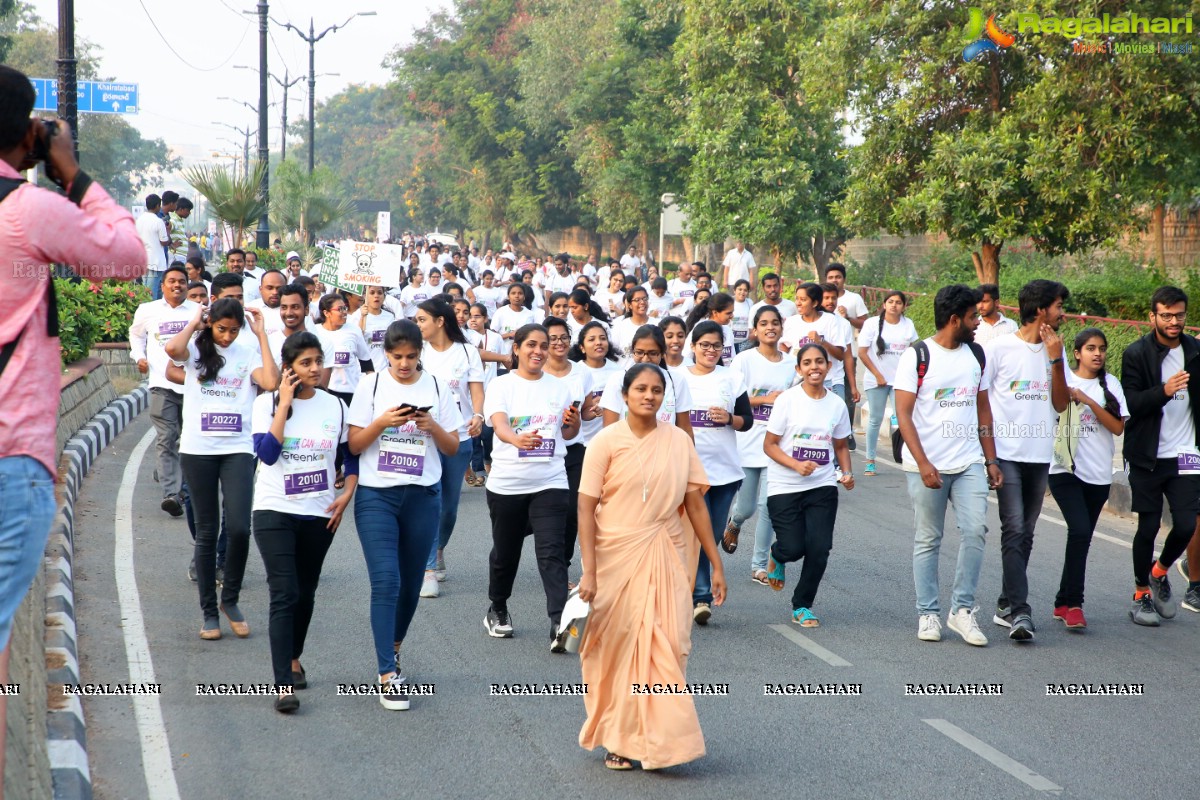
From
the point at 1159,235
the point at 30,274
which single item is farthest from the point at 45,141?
the point at 1159,235

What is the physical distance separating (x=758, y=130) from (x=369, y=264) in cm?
1764

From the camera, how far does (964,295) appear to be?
7.37m

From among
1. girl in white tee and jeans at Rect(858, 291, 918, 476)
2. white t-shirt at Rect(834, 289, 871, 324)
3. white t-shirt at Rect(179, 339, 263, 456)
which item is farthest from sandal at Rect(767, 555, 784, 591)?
white t-shirt at Rect(834, 289, 871, 324)

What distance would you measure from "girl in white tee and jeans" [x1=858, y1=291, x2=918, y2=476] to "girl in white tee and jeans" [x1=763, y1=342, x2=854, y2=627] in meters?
5.39

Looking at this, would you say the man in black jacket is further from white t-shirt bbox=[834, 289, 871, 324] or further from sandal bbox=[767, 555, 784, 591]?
white t-shirt bbox=[834, 289, 871, 324]

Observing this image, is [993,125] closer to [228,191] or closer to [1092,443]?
[1092,443]

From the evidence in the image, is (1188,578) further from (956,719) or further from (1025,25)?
(1025,25)

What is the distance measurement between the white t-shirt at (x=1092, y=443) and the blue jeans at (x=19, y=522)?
607 centimetres

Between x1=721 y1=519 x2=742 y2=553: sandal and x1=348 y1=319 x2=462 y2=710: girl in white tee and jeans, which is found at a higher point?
x1=348 y1=319 x2=462 y2=710: girl in white tee and jeans

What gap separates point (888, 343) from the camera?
13.3 metres

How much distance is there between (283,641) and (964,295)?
4033mm

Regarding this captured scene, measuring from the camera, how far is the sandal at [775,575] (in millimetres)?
8078

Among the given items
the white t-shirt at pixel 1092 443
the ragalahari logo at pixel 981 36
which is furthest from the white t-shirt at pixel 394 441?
the ragalahari logo at pixel 981 36

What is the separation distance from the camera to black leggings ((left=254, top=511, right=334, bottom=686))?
6020 millimetres
